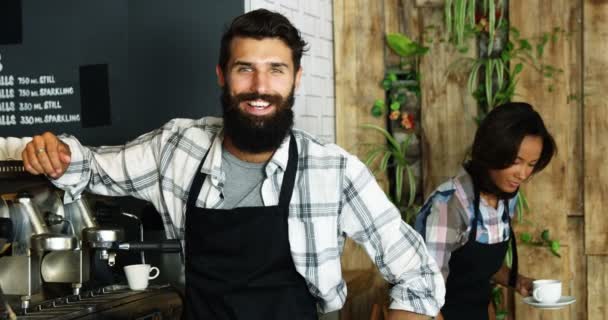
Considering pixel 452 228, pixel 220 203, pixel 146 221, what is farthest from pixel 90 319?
pixel 452 228

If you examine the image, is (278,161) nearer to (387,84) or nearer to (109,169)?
(109,169)

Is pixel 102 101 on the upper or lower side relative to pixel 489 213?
upper

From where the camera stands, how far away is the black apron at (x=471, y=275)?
10.5ft

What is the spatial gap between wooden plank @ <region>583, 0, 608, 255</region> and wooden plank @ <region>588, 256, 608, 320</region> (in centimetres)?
5

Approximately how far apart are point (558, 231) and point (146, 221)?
199cm

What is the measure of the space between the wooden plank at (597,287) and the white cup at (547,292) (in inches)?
32.4

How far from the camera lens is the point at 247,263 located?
2389 millimetres

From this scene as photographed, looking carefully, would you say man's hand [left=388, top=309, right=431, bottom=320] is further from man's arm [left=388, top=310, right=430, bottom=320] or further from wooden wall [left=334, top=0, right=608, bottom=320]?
wooden wall [left=334, top=0, right=608, bottom=320]

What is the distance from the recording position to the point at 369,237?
8.06 feet

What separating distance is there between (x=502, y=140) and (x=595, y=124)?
963 mm

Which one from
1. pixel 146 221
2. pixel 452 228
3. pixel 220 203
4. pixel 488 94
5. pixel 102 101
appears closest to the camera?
pixel 220 203

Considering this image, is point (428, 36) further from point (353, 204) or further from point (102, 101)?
point (353, 204)

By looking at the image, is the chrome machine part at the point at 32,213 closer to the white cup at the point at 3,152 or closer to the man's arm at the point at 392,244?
the white cup at the point at 3,152

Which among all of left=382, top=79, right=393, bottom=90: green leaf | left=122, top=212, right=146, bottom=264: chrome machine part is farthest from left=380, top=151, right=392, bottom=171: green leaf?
left=122, top=212, right=146, bottom=264: chrome machine part
